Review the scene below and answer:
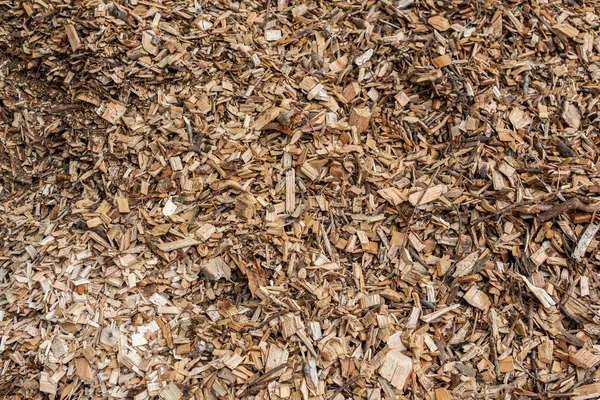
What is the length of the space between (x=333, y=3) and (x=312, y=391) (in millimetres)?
2290

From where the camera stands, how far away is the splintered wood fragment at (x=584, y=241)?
8.47 feet

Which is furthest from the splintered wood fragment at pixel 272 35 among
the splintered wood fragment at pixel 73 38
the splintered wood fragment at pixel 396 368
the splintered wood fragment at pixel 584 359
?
the splintered wood fragment at pixel 584 359

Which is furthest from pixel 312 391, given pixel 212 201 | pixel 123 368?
pixel 212 201

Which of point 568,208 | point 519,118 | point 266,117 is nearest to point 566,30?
point 519,118

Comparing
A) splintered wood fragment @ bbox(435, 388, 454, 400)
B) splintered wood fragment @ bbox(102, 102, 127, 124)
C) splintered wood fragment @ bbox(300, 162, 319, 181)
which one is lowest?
splintered wood fragment @ bbox(435, 388, 454, 400)

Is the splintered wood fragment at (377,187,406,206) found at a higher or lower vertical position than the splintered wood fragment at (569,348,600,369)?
higher

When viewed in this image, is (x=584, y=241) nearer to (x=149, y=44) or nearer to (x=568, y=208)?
(x=568, y=208)

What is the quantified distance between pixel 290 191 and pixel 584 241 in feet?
4.90

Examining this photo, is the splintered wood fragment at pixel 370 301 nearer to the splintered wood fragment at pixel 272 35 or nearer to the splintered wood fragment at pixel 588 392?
the splintered wood fragment at pixel 588 392

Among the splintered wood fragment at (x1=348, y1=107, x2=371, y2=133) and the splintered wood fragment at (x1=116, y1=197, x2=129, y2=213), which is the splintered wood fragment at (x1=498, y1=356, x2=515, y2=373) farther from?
the splintered wood fragment at (x1=116, y1=197, x2=129, y2=213)

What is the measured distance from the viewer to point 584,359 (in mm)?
2393

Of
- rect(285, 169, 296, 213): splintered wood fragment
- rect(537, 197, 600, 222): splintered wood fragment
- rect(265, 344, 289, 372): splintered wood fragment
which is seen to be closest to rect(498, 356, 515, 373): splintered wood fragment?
rect(537, 197, 600, 222): splintered wood fragment

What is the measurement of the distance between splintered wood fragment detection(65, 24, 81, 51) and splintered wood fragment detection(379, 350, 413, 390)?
246cm

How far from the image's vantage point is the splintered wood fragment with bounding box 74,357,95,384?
94.4 inches
